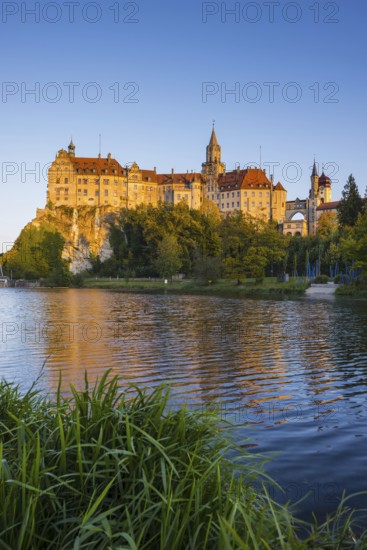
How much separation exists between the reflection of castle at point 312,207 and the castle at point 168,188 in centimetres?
31

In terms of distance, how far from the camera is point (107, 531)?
3336 millimetres

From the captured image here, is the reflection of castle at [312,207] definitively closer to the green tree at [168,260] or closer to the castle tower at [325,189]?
the castle tower at [325,189]

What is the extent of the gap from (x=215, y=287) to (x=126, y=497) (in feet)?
240

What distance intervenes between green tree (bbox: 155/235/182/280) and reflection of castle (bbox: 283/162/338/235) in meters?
63.2

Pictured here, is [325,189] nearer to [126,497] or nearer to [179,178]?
[179,178]

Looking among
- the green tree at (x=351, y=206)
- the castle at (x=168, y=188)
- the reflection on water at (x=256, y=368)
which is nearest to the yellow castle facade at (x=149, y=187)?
the castle at (x=168, y=188)

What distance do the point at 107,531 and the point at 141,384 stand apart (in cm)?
1023

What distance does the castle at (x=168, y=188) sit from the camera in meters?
145

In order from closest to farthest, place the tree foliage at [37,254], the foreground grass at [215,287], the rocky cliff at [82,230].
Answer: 1. the foreground grass at [215,287]
2. the tree foliage at [37,254]
3. the rocky cliff at [82,230]

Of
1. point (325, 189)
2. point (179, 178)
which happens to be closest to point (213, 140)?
point (179, 178)

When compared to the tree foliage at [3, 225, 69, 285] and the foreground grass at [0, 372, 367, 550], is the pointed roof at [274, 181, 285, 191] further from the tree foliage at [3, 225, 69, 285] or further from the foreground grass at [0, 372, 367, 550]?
the foreground grass at [0, 372, 367, 550]

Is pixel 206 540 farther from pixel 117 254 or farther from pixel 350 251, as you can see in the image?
pixel 117 254

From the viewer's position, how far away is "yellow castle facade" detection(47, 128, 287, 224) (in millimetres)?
144875

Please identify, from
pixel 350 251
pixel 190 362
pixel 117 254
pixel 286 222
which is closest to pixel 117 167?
pixel 117 254
